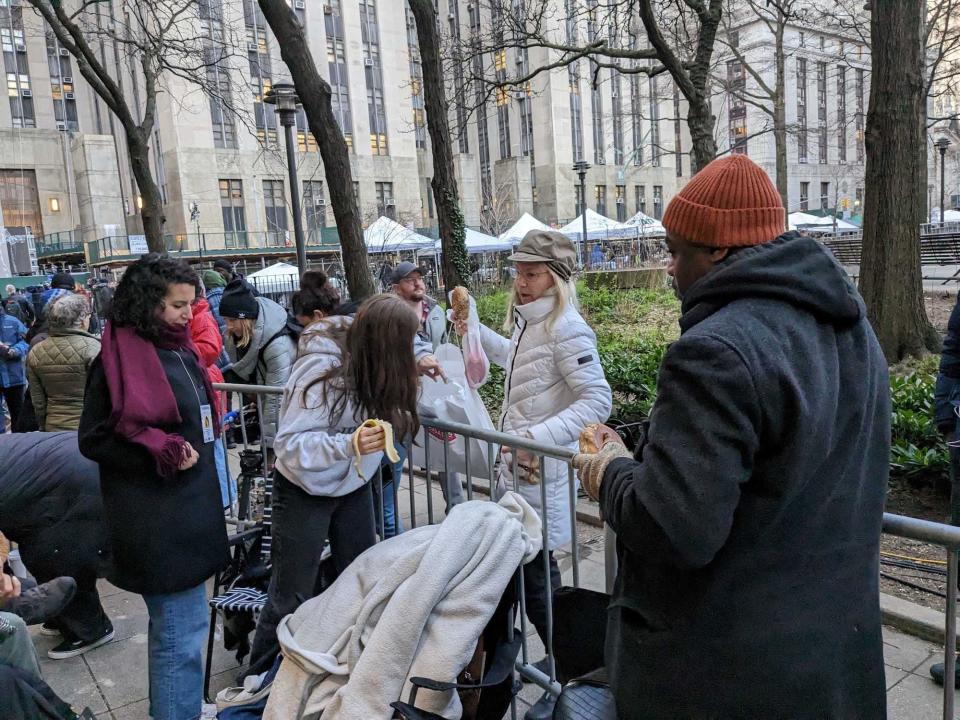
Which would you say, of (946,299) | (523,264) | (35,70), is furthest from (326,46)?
(523,264)

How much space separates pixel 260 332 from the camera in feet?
18.9

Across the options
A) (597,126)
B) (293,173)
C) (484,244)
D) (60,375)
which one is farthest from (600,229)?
(597,126)

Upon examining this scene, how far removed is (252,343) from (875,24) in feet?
23.8

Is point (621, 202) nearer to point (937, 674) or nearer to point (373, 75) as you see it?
point (373, 75)

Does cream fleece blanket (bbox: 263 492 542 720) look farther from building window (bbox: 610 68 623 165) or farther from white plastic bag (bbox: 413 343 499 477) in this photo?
building window (bbox: 610 68 623 165)

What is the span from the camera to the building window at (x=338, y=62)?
51.6m

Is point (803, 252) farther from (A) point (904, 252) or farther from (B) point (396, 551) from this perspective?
(A) point (904, 252)

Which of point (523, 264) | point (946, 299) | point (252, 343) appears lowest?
point (946, 299)

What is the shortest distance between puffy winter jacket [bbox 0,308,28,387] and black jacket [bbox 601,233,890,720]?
906cm

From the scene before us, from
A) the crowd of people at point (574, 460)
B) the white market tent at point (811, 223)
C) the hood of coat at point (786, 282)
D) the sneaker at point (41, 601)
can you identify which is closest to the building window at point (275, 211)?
the white market tent at point (811, 223)

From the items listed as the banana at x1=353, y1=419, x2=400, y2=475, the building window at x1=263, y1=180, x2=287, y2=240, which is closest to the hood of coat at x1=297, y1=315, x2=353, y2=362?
the banana at x1=353, y1=419, x2=400, y2=475

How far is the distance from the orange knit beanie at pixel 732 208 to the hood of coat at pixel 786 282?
4 cm

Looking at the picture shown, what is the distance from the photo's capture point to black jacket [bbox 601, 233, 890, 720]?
1.32 metres

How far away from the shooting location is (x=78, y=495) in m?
3.69
